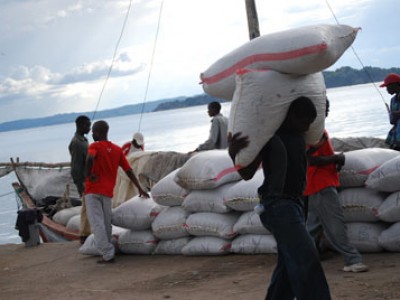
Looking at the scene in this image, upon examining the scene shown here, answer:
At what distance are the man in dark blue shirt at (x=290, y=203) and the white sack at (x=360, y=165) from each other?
6.94 feet

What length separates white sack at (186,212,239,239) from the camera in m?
7.06

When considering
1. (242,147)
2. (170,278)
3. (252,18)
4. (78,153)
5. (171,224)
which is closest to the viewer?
(242,147)

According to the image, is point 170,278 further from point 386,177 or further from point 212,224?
point 386,177

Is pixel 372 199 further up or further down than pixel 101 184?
further down

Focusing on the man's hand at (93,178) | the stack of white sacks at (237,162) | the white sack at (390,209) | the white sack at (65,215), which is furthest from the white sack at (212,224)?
the white sack at (65,215)

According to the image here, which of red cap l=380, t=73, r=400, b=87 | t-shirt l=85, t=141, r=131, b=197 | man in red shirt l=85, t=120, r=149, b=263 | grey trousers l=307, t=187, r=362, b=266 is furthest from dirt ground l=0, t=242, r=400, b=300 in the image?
red cap l=380, t=73, r=400, b=87

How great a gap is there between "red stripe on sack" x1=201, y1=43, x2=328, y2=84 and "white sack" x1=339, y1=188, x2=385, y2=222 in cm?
215

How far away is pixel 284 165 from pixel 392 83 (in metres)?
3.94

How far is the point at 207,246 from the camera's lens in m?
7.20

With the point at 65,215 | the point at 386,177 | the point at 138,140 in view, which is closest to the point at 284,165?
the point at 386,177

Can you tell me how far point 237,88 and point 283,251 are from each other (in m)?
1.05

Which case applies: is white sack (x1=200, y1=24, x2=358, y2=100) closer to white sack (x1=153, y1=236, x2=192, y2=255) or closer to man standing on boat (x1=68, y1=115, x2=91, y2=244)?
white sack (x1=153, y1=236, x2=192, y2=255)

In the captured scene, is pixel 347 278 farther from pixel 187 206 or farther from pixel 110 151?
pixel 110 151

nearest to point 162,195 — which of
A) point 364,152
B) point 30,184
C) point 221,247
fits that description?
point 221,247
